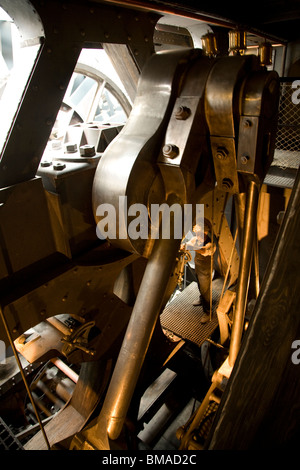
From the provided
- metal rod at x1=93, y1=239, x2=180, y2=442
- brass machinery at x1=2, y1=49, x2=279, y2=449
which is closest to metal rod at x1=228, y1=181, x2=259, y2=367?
brass machinery at x1=2, y1=49, x2=279, y2=449

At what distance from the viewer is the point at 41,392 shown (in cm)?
452

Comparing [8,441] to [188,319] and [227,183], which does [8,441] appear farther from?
[227,183]

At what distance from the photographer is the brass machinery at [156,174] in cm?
184

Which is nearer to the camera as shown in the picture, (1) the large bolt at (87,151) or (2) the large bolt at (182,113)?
(2) the large bolt at (182,113)

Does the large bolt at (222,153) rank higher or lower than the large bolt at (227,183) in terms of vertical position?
higher

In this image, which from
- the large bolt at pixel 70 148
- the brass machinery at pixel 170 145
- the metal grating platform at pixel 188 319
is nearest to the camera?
the brass machinery at pixel 170 145

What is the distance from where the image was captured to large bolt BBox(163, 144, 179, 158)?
186 cm

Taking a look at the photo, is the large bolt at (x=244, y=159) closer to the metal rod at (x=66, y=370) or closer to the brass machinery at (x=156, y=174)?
the brass machinery at (x=156, y=174)

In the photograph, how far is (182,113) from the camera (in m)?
1.84

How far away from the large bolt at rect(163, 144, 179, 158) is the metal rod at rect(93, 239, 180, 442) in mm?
620

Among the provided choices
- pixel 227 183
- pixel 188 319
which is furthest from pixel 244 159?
pixel 188 319

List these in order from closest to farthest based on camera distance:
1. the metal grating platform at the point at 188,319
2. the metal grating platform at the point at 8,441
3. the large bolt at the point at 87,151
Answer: the large bolt at the point at 87,151 → the metal grating platform at the point at 8,441 → the metal grating platform at the point at 188,319

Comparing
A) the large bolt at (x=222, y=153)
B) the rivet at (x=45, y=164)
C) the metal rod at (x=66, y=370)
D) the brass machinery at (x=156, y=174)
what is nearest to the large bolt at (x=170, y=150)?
the brass machinery at (x=156, y=174)

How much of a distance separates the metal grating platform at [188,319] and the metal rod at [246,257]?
1.37 metres
